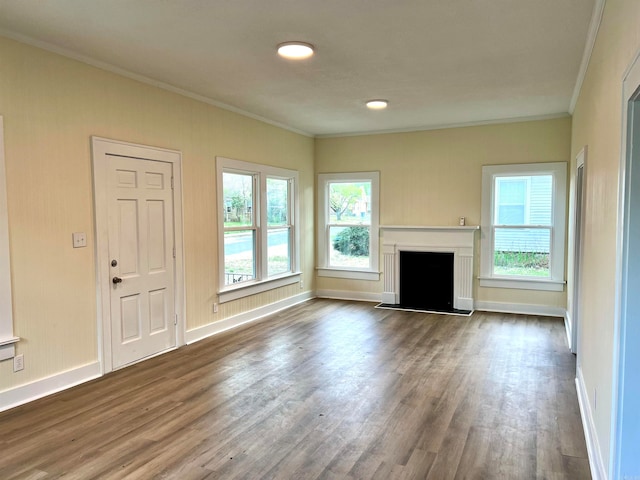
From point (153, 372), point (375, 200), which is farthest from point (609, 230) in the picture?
point (375, 200)

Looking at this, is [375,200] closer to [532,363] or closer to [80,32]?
[532,363]

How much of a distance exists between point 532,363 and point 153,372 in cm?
343

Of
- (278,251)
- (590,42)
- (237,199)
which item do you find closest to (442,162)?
(278,251)

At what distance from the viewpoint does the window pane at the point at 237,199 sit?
5416 mm

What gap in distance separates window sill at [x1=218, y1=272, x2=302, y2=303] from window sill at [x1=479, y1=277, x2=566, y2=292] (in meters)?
2.75

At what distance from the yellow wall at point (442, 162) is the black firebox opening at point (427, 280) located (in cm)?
40

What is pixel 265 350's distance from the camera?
180 inches

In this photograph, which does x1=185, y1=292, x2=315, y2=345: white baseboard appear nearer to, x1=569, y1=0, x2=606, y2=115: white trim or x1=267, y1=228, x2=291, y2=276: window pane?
x1=267, y1=228, x2=291, y2=276: window pane

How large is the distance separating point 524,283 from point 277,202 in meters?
3.61

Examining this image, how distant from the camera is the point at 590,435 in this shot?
8.63 feet

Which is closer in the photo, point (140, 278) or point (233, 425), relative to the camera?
point (233, 425)

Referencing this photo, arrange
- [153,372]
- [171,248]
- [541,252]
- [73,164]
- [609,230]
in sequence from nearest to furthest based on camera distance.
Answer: [609,230]
[73,164]
[153,372]
[171,248]
[541,252]

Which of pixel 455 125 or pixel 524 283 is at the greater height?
pixel 455 125

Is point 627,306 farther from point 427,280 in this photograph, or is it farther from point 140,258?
point 427,280
